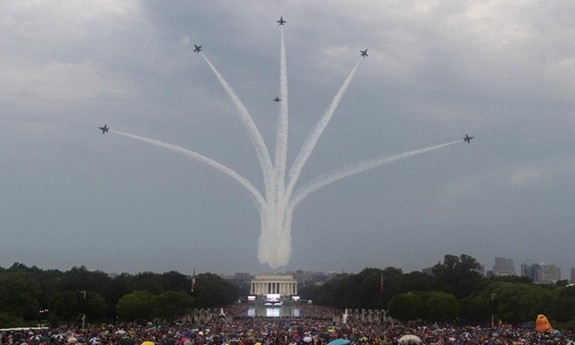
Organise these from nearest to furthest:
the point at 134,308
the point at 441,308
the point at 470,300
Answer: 1. the point at 134,308
2. the point at 441,308
3. the point at 470,300

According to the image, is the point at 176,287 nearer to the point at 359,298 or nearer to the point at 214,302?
the point at 214,302

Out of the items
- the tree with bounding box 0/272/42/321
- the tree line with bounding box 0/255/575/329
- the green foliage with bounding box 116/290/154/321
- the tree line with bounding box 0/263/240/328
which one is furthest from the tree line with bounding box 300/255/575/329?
the tree with bounding box 0/272/42/321

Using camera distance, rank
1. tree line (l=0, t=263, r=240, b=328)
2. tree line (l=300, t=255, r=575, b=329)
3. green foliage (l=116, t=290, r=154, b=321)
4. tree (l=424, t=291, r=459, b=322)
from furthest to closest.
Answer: tree (l=424, t=291, r=459, b=322) → green foliage (l=116, t=290, r=154, b=321) → tree line (l=300, t=255, r=575, b=329) → tree line (l=0, t=263, r=240, b=328)

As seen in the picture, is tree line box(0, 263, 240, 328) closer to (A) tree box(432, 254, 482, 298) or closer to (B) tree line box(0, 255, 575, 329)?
(B) tree line box(0, 255, 575, 329)

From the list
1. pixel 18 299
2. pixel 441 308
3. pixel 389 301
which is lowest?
pixel 441 308

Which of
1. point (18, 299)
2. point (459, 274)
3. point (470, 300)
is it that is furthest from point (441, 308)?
point (18, 299)

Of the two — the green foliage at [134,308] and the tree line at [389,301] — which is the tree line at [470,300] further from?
the green foliage at [134,308]

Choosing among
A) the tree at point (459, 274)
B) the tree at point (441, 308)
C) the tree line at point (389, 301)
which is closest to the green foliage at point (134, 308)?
the tree line at point (389, 301)

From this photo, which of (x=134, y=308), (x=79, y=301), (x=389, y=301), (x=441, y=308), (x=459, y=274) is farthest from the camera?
(x=459, y=274)

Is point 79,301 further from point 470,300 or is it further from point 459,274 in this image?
point 459,274

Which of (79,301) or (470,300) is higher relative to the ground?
(470,300)

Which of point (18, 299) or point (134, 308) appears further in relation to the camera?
point (134, 308)
